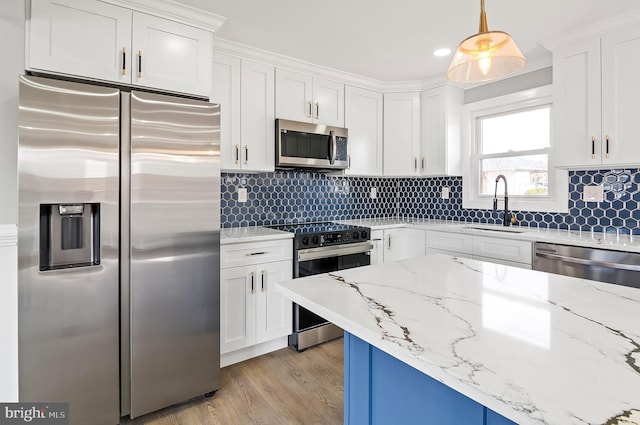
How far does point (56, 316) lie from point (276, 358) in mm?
1529

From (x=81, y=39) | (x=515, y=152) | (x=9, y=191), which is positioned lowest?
(x=9, y=191)

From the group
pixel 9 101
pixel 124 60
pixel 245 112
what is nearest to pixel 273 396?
pixel 245 112

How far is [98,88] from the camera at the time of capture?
70.2 inches

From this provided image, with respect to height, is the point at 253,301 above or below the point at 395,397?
below

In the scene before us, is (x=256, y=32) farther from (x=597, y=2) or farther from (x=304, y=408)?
(x=304, y=408)

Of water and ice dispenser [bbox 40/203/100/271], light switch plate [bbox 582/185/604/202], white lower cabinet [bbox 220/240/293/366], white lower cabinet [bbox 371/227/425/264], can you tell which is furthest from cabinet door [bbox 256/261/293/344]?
light switch plate [bbox 582/185/604/202]

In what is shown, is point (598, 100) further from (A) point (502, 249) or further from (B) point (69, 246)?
(B) point (69, 246)

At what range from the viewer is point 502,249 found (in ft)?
9.21

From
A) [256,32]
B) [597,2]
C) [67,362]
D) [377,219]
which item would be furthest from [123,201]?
[597,2]

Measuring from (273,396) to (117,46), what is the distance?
2326mm

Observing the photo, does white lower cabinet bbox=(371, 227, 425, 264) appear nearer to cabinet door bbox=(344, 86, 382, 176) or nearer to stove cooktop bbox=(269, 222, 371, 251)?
stove cooktop bbox=(269, 222, 371, 251)

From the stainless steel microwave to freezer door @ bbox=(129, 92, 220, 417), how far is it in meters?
0.88

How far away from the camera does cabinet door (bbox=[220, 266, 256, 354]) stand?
2463mm

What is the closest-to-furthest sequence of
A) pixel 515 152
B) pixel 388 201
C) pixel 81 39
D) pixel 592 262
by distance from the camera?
pixel 81 39 < pixel 592 262 < pixel 515 152 < pixel 388 201
